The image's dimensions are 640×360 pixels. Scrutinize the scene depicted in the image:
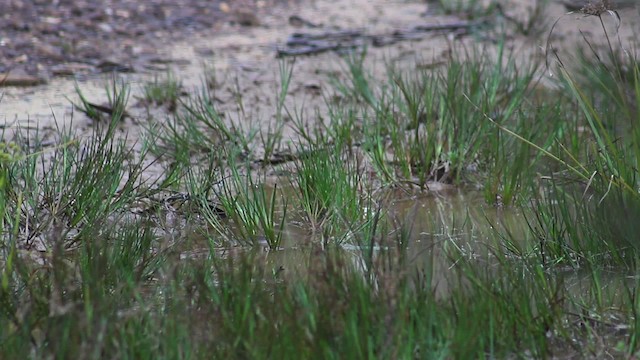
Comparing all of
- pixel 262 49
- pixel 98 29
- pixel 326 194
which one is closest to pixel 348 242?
pixel 326 194

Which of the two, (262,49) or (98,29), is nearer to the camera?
(262,49)

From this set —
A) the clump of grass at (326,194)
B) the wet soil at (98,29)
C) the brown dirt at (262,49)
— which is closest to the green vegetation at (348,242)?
the clump of grass at (326,194)

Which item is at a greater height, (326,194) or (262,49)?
(326,194)

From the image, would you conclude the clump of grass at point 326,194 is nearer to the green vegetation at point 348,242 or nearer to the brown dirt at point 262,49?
the green vegetation at point 348,242

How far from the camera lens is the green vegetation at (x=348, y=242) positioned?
2055mm

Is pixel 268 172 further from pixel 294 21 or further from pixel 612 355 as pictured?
pixel 294 21

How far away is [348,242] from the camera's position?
307cm

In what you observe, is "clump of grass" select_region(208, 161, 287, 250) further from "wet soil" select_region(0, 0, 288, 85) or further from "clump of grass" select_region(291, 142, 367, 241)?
"wet soil" select_region(0, 0, 288, 85)

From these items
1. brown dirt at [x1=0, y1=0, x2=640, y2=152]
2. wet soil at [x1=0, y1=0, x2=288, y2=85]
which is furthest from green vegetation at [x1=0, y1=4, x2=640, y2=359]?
wet soil at [x1=0, y1=0, x2=288, y2=85]

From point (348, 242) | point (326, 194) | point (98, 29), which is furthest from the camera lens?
point (98, 29)

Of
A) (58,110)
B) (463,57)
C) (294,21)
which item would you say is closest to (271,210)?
(58,110)

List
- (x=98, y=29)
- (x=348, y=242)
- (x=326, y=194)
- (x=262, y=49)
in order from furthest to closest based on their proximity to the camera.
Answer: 1. (x=98, y=29)
2. (x=262, y=49)
3. (x=326, y=194)
4. (x=348, y=242)

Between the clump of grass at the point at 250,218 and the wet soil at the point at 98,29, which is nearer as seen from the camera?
the clump of grass at the point at 250,218

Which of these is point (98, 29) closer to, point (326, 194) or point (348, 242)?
point (326, 194)
